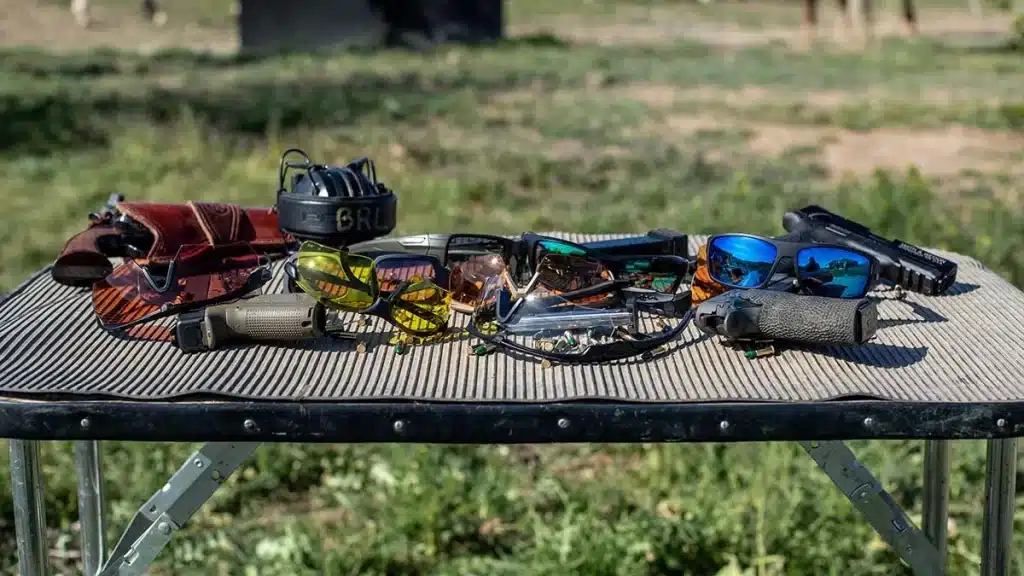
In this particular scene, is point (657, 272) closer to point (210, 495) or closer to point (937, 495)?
point (937, 495)

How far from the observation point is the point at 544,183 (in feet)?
26.0

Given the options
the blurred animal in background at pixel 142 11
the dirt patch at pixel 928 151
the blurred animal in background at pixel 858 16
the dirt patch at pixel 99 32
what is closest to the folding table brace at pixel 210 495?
the dirt patch at pixel 928 151

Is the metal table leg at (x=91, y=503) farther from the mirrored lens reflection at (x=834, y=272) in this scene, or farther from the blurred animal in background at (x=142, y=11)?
the blurred animal in background at (x=142, y=11)

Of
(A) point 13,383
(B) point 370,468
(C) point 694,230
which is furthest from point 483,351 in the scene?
(C) point 694,230

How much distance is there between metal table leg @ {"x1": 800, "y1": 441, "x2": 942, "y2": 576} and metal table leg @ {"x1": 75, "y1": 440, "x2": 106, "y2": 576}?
1477 millimetres

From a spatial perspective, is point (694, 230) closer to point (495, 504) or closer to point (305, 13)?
point (495, 504)

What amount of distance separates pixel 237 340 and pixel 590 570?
149 centimetres

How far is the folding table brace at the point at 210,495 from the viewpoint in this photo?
1969mm

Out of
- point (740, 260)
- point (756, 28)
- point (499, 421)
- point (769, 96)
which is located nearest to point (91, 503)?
point (499, 421)

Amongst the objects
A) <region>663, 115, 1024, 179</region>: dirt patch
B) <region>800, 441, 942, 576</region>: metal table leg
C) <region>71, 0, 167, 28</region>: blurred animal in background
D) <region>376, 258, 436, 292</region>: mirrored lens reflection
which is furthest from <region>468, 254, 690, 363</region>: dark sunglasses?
<region>71, 0, 167, 28</region>: blurred animal in background

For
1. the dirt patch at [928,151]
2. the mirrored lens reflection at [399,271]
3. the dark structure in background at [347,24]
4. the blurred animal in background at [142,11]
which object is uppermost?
the blurred animal in background at [142,11]

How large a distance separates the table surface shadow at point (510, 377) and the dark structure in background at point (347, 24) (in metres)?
16.8

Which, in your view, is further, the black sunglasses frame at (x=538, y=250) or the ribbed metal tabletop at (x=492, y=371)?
the black sunglasses frame at (x=538, y=250)

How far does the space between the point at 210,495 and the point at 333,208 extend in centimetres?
52
